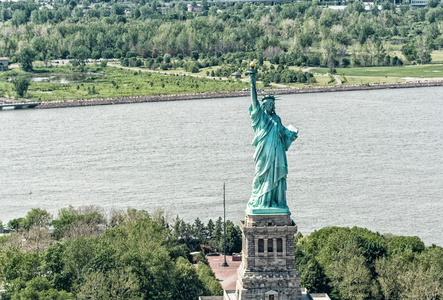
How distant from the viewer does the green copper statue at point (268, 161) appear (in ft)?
131

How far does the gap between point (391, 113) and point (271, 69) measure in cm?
4238

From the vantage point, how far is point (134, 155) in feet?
308

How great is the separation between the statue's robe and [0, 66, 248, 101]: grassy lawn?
4007 inches

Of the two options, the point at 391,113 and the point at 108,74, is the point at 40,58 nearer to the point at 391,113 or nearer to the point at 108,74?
the point at 108,74

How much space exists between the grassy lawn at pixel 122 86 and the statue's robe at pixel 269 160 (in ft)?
334

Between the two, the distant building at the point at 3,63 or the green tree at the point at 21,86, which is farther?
the distant building at the point at 3,63

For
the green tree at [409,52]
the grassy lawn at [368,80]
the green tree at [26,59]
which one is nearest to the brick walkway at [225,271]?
the grassy lawn at [368,80]

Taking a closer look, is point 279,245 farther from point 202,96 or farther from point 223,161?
point 202,96

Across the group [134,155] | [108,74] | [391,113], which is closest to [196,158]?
[134,155]

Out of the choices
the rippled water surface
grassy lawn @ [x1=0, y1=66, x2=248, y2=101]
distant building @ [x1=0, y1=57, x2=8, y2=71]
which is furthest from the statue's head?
distant building @ [x1=0, y1=57, x2=8, y2=71]

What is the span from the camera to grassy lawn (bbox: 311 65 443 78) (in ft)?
511

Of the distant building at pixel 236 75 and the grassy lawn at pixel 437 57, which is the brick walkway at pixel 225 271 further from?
the grassy lawn at pixel 437 57

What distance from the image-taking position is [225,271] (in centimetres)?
6009

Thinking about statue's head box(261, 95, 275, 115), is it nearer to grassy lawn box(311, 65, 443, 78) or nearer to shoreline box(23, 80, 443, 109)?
shoreline box(23, 80, 443, 109)
